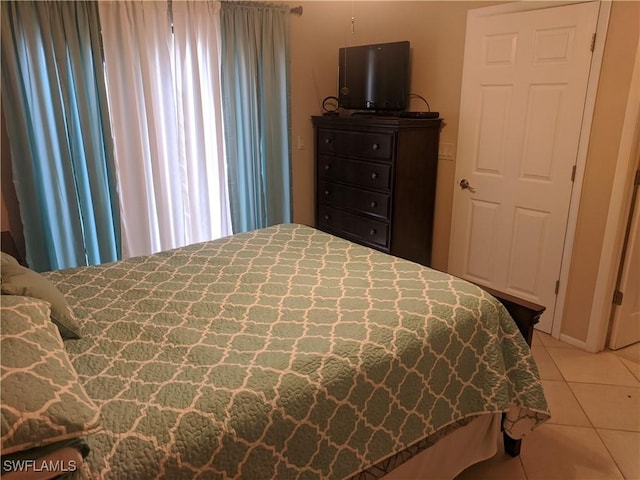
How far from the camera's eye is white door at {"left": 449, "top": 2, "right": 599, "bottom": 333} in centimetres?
281

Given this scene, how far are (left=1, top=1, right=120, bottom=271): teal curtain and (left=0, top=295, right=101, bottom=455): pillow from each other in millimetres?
1803

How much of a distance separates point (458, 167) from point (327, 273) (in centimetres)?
186

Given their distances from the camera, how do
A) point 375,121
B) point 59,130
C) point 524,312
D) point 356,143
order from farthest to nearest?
point 356,143
point 375,121
point 59,130
point 524,312

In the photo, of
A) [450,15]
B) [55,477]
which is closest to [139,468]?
[55,477]

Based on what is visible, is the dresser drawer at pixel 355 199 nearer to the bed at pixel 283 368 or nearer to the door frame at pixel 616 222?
the bed at pixel 283 368

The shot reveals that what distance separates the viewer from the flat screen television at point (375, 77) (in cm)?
355

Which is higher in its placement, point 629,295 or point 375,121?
point 375,121

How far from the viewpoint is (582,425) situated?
2301 millimetres

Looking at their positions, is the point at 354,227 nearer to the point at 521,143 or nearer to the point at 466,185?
the point at 466,185

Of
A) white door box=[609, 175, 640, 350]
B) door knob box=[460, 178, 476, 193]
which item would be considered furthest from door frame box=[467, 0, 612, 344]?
door knob box=[460, 178, 476, 193]

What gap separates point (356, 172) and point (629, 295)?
2015mm

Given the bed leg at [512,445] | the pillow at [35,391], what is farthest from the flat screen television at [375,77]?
the pillow at [35,391]

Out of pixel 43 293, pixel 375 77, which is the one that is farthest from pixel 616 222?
pixel 43 293

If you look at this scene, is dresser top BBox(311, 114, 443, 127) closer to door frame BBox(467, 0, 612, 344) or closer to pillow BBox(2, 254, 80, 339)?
door frame BBox(467, 0, 612, 344)
